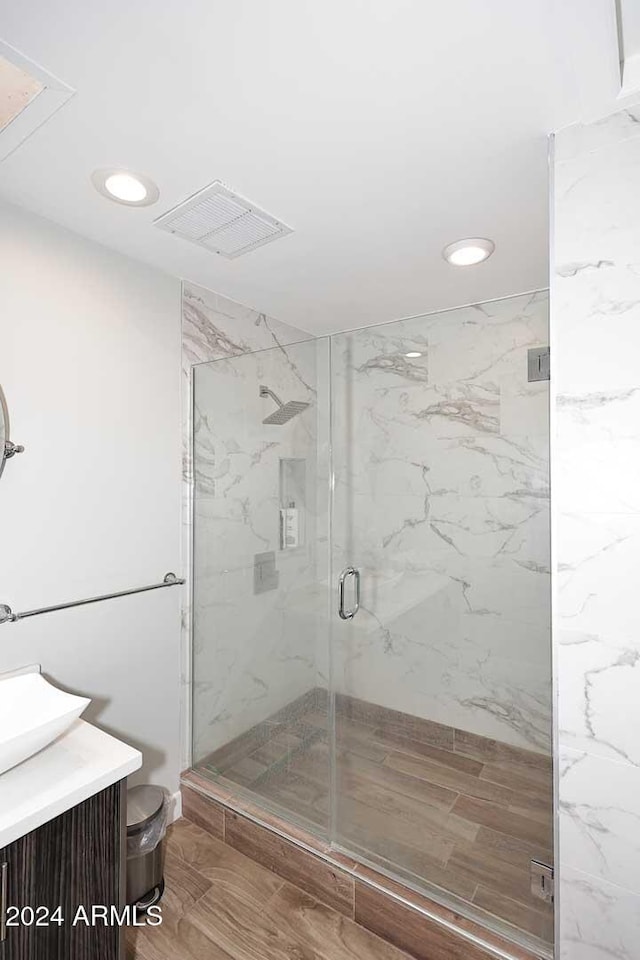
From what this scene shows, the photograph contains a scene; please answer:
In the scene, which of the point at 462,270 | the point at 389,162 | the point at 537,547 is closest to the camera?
the point at 389,162

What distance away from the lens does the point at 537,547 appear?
152 centimetres

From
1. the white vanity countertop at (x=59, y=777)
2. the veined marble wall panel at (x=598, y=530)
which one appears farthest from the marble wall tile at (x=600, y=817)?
the white vanity countertop at (x=59, y=777)

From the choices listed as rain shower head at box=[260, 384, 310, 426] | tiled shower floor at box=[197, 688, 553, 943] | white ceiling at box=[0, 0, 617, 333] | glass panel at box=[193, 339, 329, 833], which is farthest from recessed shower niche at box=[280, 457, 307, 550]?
white ceiling at box=[0, 0, 617, 333]

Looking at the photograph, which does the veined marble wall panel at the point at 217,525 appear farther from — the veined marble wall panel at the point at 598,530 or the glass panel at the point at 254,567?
the veined marble wall panel at the point at 598,530

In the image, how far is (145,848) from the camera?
1630mm

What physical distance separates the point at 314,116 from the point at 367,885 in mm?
2238

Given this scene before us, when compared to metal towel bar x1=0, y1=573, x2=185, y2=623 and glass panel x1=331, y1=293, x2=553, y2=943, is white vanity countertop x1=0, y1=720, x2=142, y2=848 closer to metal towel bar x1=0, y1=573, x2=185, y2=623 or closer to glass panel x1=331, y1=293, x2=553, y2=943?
metal towel bar x1=0, y1=573, x2=185, y2=623

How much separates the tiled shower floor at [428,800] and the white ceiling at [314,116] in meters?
1.80

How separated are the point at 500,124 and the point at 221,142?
0.71 metres

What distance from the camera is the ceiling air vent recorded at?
1516mm

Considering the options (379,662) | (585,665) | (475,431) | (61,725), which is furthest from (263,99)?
(379,662)

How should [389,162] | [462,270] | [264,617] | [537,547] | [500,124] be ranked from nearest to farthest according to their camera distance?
1. [500,124]
2. [389,162]
3. [537,547]
4. [462,270]
5. [264,617]

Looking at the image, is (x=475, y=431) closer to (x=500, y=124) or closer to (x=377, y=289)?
(x=500, y=124)

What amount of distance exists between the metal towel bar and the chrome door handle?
713 mm
